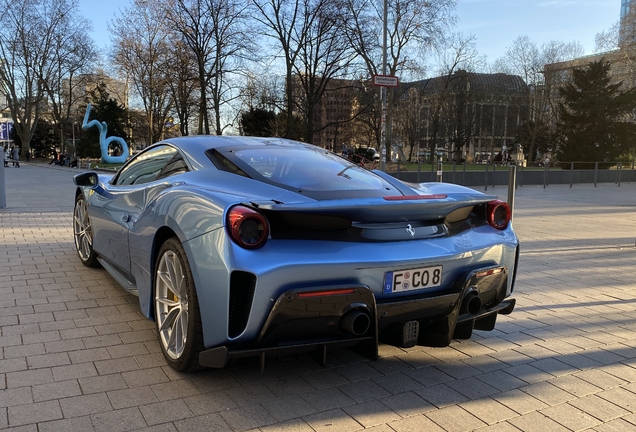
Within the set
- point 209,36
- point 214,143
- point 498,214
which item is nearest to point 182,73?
point 209,36

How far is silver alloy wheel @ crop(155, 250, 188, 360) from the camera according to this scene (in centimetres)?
297

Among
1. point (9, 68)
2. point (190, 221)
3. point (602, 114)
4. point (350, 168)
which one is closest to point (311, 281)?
point (190, 221)

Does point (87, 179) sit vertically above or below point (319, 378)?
above

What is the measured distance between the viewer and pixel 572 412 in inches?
108

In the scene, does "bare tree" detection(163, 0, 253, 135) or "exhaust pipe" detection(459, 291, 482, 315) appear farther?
"bare tree" detection(163, 0, 253, 135)

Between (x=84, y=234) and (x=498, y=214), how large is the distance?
432cm

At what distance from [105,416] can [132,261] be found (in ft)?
4.62

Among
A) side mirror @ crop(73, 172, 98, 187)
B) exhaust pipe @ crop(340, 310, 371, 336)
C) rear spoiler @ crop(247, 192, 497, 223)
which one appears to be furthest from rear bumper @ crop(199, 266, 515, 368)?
side mirror @ crop(73, 172, 98, 187)

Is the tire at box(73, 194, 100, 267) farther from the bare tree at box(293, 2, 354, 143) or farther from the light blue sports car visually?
the bare tree at box(293, 2, 354, 143)

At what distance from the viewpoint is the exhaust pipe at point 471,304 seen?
2.95 m

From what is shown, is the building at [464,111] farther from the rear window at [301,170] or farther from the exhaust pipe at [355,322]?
the exhaust pipe at [355,322]

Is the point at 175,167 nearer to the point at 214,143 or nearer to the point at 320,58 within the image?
the point at 214,143

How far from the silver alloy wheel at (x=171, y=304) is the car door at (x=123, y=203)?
0.65 metres

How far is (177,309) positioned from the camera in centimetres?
307
